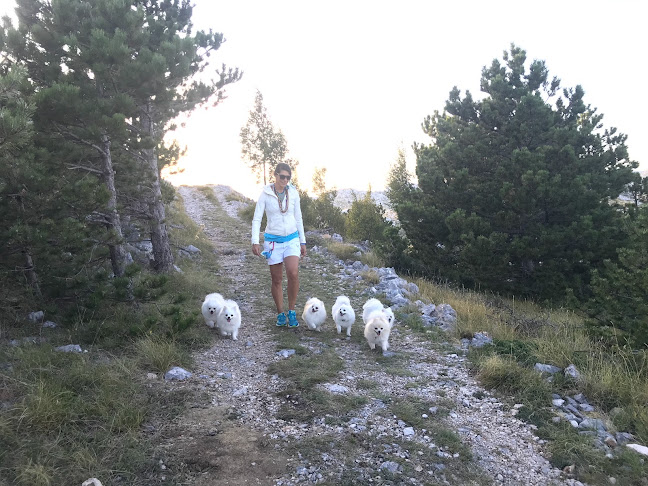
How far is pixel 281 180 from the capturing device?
6.12 metres

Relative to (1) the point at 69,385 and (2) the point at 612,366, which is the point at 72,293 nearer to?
(1) the point at 69,385

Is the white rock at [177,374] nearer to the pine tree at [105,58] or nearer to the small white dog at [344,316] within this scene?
the small white dog at [344,316]

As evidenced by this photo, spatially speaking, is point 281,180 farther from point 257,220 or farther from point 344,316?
point 344,316

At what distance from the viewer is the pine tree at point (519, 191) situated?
1087 centimetres

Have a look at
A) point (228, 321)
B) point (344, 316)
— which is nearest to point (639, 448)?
point (344, 316)

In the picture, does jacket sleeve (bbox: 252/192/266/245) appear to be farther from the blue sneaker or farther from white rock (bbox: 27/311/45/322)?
white rock (bbox: 27/311/45/322)

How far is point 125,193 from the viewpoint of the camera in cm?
824

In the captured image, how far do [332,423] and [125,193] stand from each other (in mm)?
6529

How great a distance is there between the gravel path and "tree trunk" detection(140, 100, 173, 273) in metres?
3.97

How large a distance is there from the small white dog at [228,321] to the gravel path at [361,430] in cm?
29

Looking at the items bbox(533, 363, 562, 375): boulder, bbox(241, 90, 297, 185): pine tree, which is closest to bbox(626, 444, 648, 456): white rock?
bbox(533, 363, 562, 375): boulder

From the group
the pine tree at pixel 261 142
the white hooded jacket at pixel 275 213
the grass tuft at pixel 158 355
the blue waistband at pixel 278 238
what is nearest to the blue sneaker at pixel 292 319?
the blue waistband at pixel 278 238

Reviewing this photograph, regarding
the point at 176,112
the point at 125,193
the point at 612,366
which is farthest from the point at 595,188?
the point at 125,193

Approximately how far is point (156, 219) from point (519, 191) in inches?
344
